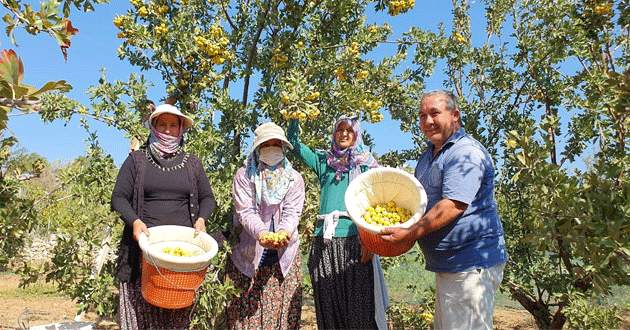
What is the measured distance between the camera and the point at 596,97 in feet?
11.5

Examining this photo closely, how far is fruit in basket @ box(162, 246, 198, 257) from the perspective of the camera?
249cm

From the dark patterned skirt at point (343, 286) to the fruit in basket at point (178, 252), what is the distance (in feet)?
2.58

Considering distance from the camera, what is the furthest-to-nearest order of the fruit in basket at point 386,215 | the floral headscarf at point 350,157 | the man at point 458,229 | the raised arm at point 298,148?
the raised arm at point 298,148, the floral headscarf at point 350,157, the fruit in basket at point 386,215, the man at point 458,229

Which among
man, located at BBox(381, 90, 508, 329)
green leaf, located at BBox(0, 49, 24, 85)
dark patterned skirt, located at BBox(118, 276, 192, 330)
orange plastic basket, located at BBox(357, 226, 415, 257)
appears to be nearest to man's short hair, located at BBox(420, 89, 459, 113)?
man, located at BBox(381, 90, 508, 329)

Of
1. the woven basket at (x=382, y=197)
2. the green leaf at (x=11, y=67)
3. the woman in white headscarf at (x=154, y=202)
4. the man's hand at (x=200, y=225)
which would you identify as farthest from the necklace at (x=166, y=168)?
the green leaf at (x=11, y=67)

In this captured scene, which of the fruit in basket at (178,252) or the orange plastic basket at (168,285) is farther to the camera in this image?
the fruit in basket at (178,252)

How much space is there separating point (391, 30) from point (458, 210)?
3.79 metres

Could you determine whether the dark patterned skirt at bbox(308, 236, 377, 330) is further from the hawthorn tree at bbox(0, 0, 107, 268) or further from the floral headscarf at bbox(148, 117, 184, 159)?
the hawthorn tree at bbox(0, 0, 107, 268)

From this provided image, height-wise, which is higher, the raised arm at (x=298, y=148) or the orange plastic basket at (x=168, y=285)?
the raised arm at (x=298, y=148)

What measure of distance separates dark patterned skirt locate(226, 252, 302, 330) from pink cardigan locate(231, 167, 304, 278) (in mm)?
72

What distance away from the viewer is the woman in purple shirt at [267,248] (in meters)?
2.83

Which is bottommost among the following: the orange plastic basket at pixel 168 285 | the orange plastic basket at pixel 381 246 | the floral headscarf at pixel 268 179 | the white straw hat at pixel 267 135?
the orange plastic basket at pixel 168 285

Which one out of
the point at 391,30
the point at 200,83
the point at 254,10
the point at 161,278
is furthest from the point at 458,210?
the point at 391,30

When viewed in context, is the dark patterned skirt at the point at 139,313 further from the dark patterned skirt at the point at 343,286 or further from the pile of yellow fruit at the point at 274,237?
the dark patterned skirt at the point at 343,286
